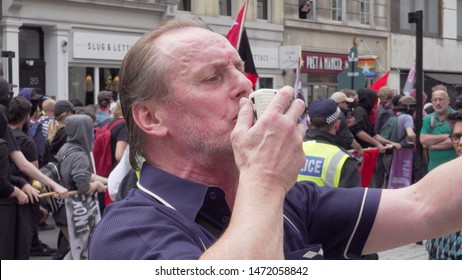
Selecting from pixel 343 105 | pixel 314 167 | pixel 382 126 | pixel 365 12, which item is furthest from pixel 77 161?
pixel 365 12

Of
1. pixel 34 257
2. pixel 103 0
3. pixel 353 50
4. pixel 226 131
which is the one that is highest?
pixel 103 0

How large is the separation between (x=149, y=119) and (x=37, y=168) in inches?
201

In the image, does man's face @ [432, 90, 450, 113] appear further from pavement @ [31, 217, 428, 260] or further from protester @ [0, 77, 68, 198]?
protester @ [0, 77, 68, 198]

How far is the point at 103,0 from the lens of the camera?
18.4 metres

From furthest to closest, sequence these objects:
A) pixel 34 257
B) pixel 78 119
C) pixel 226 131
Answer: pixel 34 257, pixel 78 119, pixel 226 131

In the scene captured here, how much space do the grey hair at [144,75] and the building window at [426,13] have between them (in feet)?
88.7

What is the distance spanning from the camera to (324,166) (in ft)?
16.5

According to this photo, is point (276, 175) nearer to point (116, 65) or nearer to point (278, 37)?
point (116, 65)

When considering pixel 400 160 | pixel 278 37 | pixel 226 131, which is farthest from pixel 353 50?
pixel 226 131

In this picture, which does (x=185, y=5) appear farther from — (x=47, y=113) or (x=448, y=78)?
(x=448, y=78)

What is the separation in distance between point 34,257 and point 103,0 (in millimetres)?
11501

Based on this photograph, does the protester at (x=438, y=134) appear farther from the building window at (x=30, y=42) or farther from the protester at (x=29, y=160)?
the building window at (x=30, y=42)

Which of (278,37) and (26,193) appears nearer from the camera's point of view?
(26,193)
